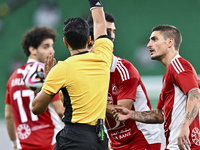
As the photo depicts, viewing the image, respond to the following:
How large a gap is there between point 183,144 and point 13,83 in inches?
103

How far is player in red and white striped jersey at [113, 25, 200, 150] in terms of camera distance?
2.76 meters

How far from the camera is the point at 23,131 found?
4.33 metres

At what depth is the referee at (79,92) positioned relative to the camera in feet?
8.52

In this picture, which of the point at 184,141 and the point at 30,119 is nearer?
the point at 184,141

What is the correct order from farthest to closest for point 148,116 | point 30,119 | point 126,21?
point 126,21
point 30,119
point 148,116

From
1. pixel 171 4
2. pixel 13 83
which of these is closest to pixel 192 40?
pixel 171 4

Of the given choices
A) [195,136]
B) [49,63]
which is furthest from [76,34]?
[195,136]

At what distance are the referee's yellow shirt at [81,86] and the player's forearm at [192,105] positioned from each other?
72 centimetres

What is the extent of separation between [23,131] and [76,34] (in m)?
2.13

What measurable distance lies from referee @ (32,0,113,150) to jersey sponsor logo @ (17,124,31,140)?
5.62 feet

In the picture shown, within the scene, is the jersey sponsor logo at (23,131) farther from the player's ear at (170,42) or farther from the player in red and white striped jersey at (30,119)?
the player's ear at (170,42)

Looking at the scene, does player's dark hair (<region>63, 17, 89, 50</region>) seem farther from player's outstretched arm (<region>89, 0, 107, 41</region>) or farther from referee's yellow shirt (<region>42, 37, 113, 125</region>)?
player's outstretched arm (<region>89, 0, 107, 41</region>)

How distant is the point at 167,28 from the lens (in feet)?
11.3

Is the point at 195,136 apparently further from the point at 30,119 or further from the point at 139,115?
the point at 30,119
